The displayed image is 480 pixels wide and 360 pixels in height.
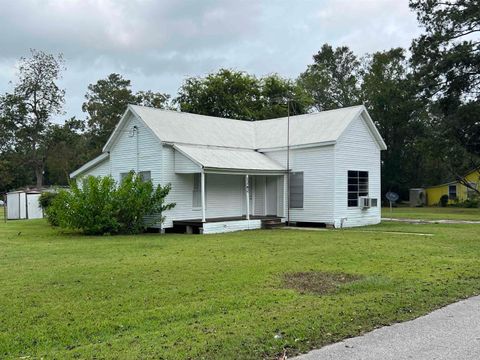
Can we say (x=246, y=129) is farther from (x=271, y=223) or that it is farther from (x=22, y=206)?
(x=22, y=206)

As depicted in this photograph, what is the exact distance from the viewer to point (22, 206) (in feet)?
101

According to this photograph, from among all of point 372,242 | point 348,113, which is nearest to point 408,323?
point 372,242

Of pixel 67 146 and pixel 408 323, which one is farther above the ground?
pixel 67 146

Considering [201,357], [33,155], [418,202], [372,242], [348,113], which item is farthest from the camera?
[33,155]

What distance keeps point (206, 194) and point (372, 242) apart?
8.33 meters

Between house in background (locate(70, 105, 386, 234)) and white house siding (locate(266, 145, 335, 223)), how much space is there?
0.14 ft

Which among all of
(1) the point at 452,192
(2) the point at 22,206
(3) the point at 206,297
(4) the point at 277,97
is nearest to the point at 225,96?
(4) the point at 277,97

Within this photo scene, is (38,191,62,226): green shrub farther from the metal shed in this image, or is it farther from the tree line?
the tree line

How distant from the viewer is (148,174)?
19.6m

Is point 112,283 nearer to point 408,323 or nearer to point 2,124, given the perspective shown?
point 408,323

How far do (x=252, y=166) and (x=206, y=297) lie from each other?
13.3 m

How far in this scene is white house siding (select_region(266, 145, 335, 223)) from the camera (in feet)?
65.9

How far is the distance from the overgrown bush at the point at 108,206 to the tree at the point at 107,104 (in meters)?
36.4

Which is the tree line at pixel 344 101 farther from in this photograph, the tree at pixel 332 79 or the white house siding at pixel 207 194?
the white house siding at pixel 207 194
